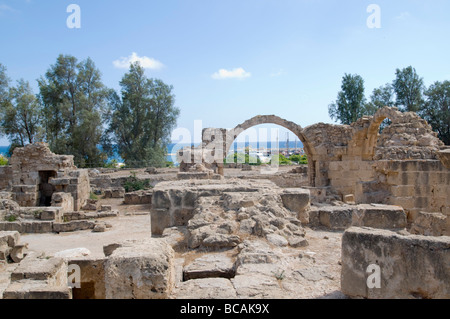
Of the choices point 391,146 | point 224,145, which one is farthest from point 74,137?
point 391,146

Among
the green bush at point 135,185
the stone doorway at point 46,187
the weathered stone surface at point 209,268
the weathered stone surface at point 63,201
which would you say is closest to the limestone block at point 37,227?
the weathered stone surface at point 63,201

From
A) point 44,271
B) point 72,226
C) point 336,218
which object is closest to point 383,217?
point 336,218

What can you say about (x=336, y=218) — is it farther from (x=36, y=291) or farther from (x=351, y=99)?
(x=351, y=99)

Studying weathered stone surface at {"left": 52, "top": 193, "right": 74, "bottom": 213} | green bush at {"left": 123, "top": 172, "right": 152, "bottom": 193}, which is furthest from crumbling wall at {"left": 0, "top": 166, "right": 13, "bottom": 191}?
weathered stone surface at {"left": 52, "top": 193, "right": 74, "bottom": 213}

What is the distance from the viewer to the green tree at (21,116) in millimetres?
23891

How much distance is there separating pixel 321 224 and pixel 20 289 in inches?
156

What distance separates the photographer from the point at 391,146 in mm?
9039

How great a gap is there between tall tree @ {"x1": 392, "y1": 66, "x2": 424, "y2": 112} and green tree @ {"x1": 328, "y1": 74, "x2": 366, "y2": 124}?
306cm

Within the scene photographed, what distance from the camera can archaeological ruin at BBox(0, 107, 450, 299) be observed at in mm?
2506

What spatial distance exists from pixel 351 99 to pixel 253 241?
97.7 ft

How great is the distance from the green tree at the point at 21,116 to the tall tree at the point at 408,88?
1163 inches

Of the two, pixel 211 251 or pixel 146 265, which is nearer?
pixel 146 265

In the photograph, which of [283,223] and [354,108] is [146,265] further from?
[354,108]

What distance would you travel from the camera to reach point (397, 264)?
7.93 feet
